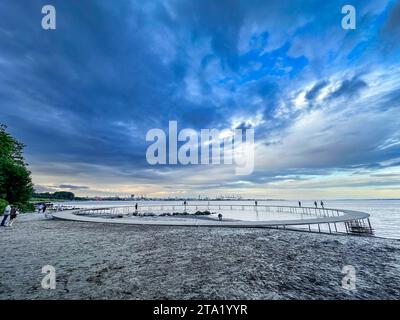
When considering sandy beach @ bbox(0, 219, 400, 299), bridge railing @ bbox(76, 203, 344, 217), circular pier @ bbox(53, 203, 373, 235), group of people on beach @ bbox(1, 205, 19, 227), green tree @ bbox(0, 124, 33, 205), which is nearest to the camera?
sandy beach @ bbox(0, 219, 400, 299)

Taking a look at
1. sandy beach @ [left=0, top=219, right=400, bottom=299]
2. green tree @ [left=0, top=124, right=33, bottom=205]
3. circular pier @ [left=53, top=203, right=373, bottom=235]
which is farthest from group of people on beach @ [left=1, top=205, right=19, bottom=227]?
green tree @ [left=0, top=124, right=33, bottom=205]

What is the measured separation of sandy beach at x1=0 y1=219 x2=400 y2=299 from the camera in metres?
4.48

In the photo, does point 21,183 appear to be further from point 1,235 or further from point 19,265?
point 19,265

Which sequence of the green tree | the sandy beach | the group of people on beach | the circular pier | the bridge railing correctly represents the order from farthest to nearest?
the bridge railing → the green tree → the circular pier → the group of people on beach → the sandy beach

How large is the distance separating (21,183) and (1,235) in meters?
23.0

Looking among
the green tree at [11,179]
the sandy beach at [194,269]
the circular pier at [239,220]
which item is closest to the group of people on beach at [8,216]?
the circular pier at [239,220]

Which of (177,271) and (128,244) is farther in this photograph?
(128,244)

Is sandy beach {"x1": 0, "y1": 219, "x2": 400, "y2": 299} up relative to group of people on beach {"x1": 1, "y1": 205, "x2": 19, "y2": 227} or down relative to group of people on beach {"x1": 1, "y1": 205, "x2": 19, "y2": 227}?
down

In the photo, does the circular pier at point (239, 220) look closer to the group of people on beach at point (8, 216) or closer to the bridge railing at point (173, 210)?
the bridge railing at point (173, 210)

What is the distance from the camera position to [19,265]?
6109 mm

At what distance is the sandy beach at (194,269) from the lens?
4477mm

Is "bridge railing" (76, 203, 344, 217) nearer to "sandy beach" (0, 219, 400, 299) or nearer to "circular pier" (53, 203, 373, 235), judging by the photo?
"circular pier" (53, 203, 373, 235)

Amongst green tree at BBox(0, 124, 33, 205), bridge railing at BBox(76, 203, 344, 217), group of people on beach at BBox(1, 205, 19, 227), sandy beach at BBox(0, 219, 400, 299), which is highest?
green tree at BBox(0, 124, 33, 205)
